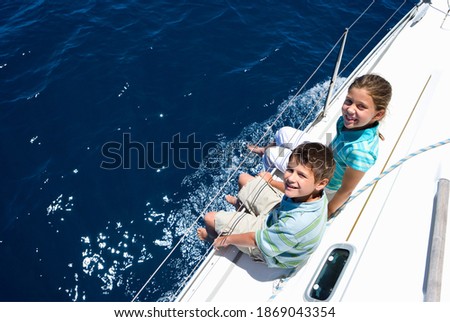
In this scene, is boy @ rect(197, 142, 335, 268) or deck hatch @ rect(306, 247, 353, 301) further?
deck hatch @ rect(306, 247, 353, 301)

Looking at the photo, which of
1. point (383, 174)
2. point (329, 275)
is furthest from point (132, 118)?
point (329, 275)

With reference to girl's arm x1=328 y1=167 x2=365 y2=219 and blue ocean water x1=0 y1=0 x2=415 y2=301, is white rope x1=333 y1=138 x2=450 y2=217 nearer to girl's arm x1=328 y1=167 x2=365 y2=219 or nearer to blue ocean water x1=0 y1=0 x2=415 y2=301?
girl's arm x1=328 y1=167 x2=365 y2=219

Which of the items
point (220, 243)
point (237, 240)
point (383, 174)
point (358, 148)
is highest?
point (358, 148)

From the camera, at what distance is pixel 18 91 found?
6008 millimetres

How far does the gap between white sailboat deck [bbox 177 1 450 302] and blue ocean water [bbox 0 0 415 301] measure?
4.73ft

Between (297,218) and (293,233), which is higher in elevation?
(297,218)

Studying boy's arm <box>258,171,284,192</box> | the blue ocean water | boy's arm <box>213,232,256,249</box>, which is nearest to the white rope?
boy's arm <box>258,171,284,192</box>

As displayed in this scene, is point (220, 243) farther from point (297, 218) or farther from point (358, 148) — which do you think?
point (358, 148)

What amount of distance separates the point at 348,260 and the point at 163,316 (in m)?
1.36

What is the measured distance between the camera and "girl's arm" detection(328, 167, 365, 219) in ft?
8.53

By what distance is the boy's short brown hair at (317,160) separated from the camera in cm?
226

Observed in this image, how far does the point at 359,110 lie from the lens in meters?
2.53

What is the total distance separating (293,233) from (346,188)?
66 cm

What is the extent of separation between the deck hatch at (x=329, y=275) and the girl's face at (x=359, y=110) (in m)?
0.95
